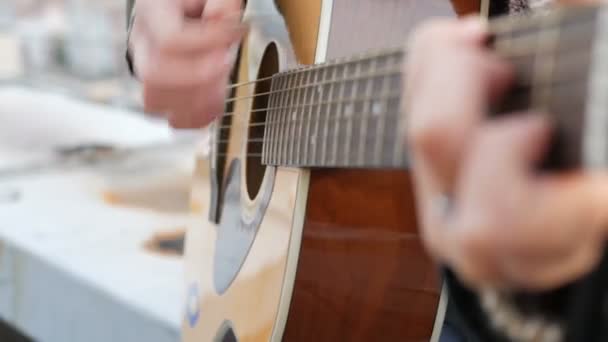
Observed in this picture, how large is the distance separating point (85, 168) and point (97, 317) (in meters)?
0.47

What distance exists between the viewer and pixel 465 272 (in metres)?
0.24

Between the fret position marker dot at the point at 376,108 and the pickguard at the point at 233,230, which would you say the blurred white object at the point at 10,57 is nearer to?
the pickguard at the point at 233,230

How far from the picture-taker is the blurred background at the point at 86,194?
0.83 m

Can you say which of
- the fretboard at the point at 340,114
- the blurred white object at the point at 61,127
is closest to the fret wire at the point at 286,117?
the fretboard at the point at 340,114

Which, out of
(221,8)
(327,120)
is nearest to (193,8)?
(221,8)

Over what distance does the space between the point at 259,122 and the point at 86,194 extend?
26.1 inches

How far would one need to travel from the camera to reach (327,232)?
0.48 m

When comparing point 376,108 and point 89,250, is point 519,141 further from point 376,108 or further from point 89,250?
point 89,250

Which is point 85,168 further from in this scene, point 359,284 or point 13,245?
point 359,284

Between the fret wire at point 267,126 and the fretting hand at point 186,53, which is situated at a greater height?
the fretting hand at point 186,53

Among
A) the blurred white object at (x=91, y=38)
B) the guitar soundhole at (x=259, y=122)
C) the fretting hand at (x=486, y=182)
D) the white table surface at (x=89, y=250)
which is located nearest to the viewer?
the fretting hand at (x=486, y=182)

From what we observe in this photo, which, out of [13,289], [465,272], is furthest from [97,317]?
[465,272]

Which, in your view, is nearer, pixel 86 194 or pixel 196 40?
pixel 196 40

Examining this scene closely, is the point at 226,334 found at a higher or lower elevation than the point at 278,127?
lower
